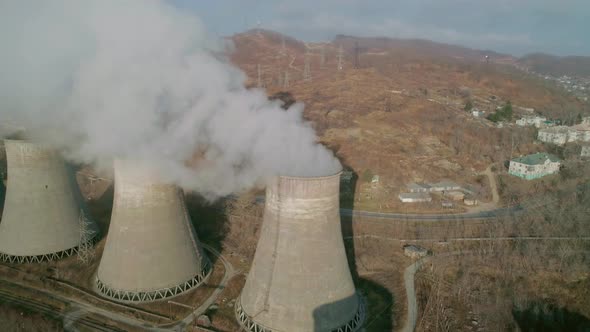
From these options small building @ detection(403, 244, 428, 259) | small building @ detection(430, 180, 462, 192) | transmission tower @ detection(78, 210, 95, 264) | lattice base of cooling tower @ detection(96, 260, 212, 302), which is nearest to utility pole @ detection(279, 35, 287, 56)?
small building @ detection(430, 180, 462, 192)

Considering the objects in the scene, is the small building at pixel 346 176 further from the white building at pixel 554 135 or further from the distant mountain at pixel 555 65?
the distant mountain at pixel 555 65

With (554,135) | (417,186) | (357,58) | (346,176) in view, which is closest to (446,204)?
(417,186)

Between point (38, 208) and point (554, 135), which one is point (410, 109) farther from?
point (38, 208)

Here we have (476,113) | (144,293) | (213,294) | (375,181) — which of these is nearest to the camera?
(144,293)

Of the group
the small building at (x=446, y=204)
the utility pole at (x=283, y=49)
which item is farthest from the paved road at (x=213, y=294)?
the utility pole at (x=283, y=49)

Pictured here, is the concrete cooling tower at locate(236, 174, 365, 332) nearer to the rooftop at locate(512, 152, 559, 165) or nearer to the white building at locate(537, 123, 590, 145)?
the rooftop at locate(512, 152, 559, 165)

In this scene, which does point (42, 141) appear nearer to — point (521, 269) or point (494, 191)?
point (521, 269)

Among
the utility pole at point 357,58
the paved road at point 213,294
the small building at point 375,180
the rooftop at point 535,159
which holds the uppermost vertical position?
the utility pole at point 357,58
